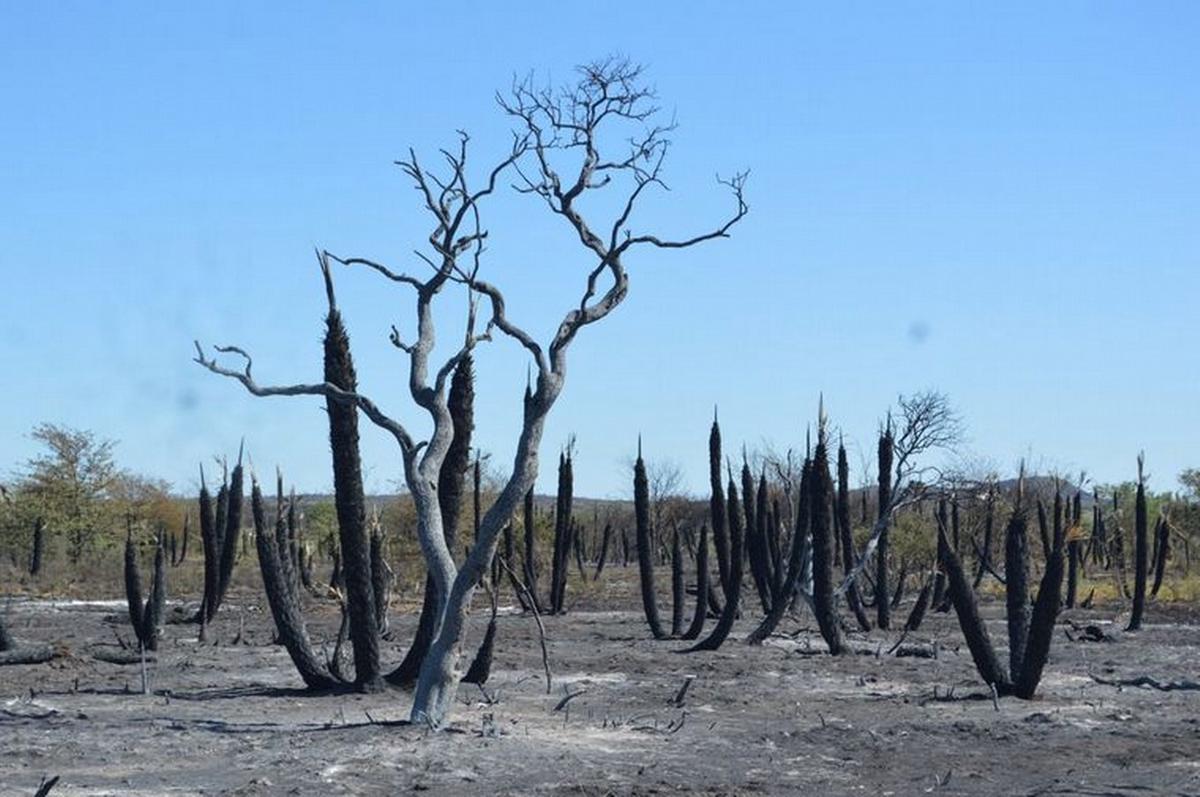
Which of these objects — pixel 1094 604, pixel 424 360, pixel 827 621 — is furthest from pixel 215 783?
pixel 1094 604

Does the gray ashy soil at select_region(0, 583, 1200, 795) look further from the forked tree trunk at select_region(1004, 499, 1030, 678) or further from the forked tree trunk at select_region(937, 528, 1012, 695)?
the forked tree trunk at select_region(1004, 499, 1030, 678)

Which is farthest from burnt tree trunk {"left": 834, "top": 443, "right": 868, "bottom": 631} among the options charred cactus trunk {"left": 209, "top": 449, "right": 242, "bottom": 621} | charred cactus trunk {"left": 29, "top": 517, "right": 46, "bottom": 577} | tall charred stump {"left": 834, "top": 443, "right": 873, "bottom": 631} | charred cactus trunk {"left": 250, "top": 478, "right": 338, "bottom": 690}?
charred cactus trunk {"left": 29, "top": 517, "right": 46, "bottom": 577}

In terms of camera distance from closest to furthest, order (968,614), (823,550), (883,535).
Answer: (968,614) < (823,550) < (883,535)

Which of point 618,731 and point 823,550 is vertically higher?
point 823,550

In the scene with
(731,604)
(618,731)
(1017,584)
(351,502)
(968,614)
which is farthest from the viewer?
(731,604)

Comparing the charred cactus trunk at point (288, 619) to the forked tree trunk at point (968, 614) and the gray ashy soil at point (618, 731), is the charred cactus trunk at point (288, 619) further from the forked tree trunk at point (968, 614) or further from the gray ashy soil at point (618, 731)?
the forked tree trunk at point (968, 614)

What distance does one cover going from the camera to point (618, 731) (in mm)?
17766

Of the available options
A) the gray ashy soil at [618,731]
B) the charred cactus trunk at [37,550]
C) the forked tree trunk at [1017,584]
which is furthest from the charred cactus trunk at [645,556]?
the charred cactus trunk at [37,550]

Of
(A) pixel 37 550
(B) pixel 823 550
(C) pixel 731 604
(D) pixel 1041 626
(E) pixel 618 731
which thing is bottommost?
(E) pixel 618 731

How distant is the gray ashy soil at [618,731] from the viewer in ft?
48.9

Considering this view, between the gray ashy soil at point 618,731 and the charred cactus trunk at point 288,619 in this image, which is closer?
the gray ashy soil at point 618,731

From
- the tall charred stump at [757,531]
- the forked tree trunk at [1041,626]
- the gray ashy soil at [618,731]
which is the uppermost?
the tall charred stump at [757,531]

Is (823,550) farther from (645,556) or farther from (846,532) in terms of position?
(846,532)

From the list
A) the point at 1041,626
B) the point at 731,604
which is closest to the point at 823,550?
the point at 731,604
